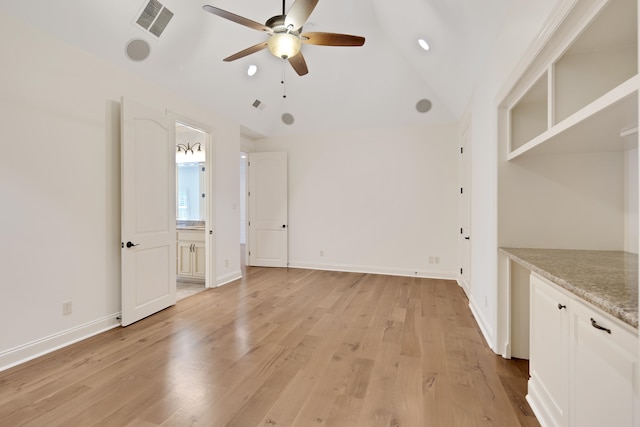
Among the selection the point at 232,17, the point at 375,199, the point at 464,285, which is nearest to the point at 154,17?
the point at 232,17

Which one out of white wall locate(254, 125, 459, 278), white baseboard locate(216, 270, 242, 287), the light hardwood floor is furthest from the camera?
white wall locate(254, 125, 459, 278)

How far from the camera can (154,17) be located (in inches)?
116

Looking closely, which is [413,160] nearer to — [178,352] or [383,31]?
[383,31]

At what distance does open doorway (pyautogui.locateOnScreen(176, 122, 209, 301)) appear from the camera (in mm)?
4918

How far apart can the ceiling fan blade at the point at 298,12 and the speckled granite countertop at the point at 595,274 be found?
7.79ft

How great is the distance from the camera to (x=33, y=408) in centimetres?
188

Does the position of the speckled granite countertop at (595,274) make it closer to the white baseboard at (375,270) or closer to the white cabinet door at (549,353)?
the white cabinet door at (549,353)

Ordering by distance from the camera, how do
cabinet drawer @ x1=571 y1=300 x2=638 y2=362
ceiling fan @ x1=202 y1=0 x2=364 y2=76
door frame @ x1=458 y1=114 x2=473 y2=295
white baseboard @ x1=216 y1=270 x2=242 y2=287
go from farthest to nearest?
1. white baseboard @ x1=216 y1=270 x2=242 y2=287
2. door frame @ x1=458 y1=114 x2=473 y2=295
3. ceiling fan @ x1=202 y1=0 x2=364 y2=76
4. cabinet drawer @ x1=571 y1=300 x2=638 y2=362

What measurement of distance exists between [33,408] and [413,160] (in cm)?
538

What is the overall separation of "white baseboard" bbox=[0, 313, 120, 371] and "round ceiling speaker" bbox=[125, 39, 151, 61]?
9.02ft

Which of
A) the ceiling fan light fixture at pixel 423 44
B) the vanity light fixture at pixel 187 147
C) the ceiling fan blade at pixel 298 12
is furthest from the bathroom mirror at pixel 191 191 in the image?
the ceiling fan light fixture at pixel 423 44

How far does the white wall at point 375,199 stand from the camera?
205 inches

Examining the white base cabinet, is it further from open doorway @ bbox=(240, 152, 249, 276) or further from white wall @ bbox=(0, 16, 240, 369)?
open doorway @ bbox=(240, 152, 249, 276)

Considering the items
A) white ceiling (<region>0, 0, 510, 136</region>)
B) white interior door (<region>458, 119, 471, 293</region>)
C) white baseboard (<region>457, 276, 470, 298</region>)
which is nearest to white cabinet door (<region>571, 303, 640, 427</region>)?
white ceiling (<region>0, 0, 510, 136</region>)
